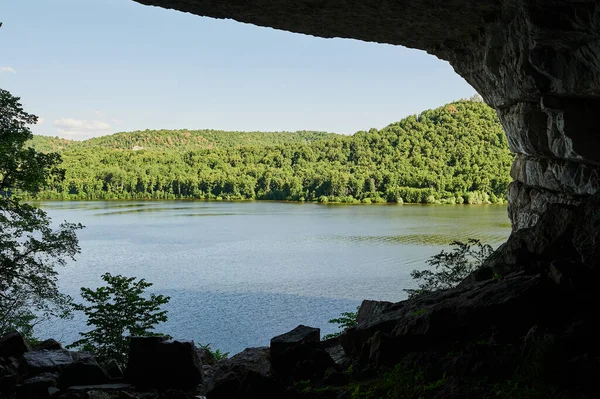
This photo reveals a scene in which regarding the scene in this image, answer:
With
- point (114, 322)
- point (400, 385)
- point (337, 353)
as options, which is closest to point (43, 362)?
point (337, 353)

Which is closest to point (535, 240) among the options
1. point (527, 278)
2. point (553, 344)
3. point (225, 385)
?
point (527, 278)

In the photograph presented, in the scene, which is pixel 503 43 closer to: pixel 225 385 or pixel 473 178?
pixel 225 385

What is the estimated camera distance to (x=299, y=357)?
5.49 metres

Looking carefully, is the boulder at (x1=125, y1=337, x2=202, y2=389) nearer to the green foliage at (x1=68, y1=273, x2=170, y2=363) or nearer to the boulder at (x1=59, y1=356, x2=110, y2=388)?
the boulder at (x1=59, y1=356, x2=110, y2=388)

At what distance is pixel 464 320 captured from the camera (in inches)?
193

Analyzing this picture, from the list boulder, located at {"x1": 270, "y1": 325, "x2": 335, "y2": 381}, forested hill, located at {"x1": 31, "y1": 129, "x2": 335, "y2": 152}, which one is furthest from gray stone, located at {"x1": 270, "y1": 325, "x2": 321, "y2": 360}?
forested hill, located at {"x1": 31, "y1": 129, "x2": 335, "y2": 152}

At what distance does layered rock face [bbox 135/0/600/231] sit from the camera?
611cm

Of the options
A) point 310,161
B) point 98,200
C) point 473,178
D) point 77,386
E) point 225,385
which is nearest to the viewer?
point 225,385

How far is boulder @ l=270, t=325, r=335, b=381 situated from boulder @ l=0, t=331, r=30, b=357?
11.6 ft

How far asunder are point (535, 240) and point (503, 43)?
10.5 feet

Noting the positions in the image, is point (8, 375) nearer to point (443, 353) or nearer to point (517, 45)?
point (443, 353)

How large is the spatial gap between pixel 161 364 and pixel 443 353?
135 inches

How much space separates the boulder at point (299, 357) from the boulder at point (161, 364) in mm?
1362

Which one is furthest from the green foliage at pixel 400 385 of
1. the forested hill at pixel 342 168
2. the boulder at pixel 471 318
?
the forested hill at pixel 342 168
